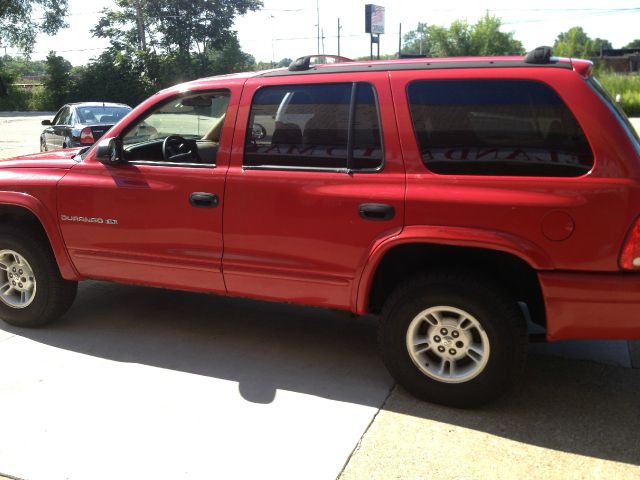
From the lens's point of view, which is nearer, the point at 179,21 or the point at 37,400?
the point at 37,400

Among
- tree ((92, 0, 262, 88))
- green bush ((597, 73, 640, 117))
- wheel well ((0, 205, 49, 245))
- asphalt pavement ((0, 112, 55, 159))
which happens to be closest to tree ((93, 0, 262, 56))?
tree ((92, 0, 262, 88))

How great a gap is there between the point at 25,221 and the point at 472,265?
3281 mm

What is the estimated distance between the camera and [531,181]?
10.2 feet

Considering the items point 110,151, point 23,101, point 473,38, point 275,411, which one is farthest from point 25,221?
point 473,38

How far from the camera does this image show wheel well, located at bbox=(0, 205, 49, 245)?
4582mm

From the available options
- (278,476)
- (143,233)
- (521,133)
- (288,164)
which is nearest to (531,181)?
(521,133)

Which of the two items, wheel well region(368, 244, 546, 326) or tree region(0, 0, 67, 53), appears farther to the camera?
tree region(0, 0, 67, 53)

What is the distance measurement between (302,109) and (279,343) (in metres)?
1.67

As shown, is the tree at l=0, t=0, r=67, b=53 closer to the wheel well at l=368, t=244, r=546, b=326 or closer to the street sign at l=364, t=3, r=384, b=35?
the street sign at l=364, t=3, r=384, b=35

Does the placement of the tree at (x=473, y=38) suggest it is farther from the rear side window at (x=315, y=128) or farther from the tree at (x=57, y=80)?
the rear side window at (x=315, y=128)

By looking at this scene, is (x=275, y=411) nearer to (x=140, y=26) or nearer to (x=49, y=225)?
(x=49, y=225)

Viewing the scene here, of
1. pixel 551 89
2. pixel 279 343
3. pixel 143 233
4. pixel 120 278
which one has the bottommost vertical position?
pixel 279 343

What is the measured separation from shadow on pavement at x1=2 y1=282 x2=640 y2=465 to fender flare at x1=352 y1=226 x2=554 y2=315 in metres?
0.70

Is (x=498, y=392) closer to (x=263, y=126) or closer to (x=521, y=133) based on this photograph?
(x=521, y=133)
